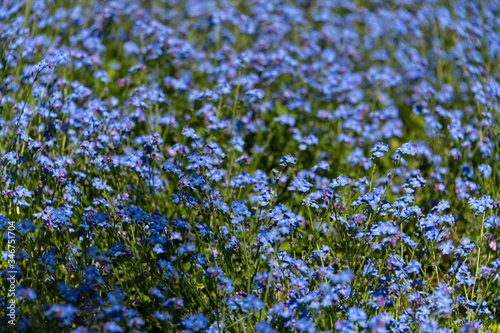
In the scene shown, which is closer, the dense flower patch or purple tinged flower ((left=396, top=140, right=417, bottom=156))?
the dense flower patch

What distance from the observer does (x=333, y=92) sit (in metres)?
6.34

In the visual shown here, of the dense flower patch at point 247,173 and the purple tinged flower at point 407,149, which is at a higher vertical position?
the purple tinged flower at point 407,149

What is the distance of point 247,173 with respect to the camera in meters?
4.50

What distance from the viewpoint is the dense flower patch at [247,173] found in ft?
11.3

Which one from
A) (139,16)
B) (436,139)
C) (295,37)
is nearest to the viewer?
(436,139)

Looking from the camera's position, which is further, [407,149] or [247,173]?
[247,173]

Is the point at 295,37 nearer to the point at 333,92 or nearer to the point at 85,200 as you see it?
the point at 333,92

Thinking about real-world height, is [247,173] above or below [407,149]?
below

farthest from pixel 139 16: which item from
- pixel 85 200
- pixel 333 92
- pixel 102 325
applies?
pixel 102 325

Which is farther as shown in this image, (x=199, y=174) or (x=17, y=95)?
(x=17, y=95)

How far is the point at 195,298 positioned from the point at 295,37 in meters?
4.83

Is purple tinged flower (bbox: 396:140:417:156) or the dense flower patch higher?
purple tinged flower (bbox: 396:140:417:156)

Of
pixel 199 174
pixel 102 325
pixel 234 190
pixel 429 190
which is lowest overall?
pixel 429 190

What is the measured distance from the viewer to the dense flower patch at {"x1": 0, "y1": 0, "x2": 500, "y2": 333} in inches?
135
